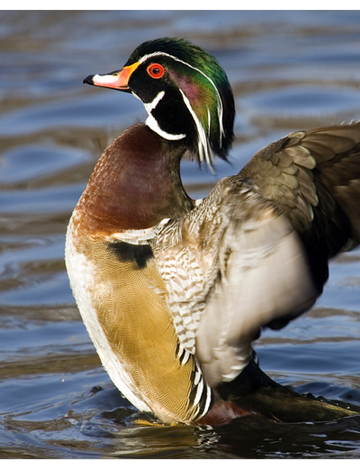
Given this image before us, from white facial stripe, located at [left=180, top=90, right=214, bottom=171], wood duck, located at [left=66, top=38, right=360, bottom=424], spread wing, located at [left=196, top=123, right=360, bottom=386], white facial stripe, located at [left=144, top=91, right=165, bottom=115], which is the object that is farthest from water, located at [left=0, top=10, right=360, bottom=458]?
spread wing, located at [left=196, top=123, right=360, bottom=386]

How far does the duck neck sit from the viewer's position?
4348 millimetres

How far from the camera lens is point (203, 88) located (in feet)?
14.1

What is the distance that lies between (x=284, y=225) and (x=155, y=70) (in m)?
1.22

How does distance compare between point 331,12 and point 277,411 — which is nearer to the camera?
point 277,411

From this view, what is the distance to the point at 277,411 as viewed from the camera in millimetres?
4527

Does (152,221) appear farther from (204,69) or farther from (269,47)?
(269,47)

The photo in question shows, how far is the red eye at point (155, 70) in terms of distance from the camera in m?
4.39

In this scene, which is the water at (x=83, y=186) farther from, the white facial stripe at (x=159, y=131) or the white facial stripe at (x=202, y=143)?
the white facial stripe at (x=159, y=131)

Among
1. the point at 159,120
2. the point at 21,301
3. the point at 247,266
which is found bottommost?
the point at 21,301

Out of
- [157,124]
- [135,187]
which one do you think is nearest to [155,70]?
[157,124]

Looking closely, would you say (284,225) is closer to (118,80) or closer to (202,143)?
(202,143)

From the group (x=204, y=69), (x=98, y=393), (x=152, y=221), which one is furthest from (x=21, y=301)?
(x=204, y=69)

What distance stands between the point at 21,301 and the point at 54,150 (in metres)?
3.13
